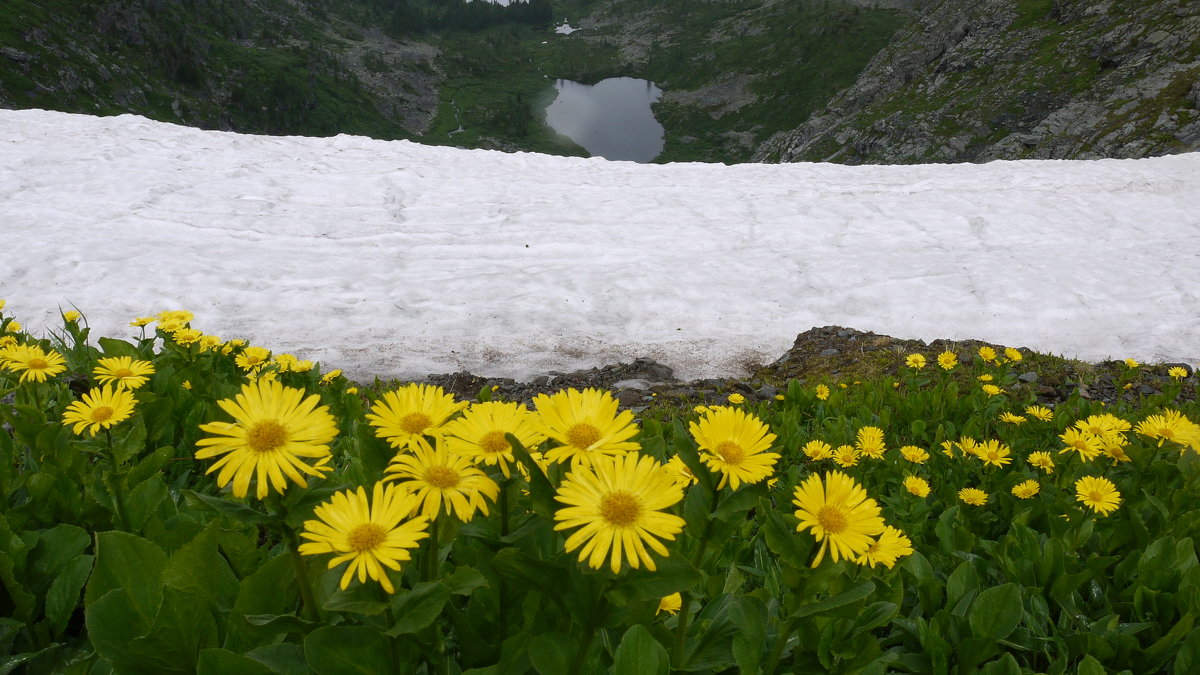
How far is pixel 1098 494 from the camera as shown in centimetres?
289

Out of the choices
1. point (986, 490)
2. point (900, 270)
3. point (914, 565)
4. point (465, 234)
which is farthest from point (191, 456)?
point (900, 270)

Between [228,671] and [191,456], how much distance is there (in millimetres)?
2239

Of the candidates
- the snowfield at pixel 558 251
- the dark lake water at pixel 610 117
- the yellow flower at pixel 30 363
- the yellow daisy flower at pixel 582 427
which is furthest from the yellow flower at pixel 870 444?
the dark lake water at pixel 610 117

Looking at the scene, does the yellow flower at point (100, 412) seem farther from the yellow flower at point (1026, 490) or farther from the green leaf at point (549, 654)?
the yellow flower at point (1026, 490)

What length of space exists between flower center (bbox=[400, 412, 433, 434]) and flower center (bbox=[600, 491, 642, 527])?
1.16 feet

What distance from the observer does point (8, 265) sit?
29.7 ft

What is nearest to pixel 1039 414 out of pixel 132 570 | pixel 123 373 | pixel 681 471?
pixel 681 471

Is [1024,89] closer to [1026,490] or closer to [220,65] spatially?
[1026,490]

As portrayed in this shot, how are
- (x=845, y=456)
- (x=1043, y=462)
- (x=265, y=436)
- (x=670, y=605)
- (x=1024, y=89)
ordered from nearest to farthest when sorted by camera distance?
1. (x=265, y=436)
2. (x=670, y=605)
3. (x=1043, y=462)
4. (x=845, y=456)
5. (x=1024, y=89)

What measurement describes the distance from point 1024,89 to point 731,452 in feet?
276

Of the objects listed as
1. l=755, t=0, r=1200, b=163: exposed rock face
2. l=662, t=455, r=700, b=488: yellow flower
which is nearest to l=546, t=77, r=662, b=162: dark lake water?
l=755, t=0, r=1200, b=163: exposed rock face

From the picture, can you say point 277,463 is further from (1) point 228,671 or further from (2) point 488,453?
(1) point 228,671

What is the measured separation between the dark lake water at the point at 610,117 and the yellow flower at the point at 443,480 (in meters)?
145

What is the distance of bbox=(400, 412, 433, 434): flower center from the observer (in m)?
1.16
